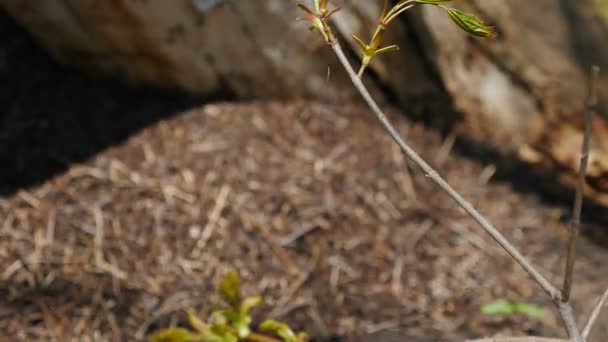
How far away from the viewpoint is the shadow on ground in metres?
2.41

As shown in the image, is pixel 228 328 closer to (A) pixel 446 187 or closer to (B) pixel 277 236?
(B) pixel 277 236

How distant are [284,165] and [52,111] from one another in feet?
2.79

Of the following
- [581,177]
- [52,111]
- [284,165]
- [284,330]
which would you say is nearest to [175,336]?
[284,330]

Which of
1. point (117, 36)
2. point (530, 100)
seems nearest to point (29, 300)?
point (117, 36)

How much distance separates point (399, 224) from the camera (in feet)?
8.32

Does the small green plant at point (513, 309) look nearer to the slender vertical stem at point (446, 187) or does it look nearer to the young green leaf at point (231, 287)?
the young green leaf at point (231, 287)

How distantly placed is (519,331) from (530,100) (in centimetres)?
98

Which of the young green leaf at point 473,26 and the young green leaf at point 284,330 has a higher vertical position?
the young green leaf at point 473,26

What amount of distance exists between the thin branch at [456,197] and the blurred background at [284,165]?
3.79 ft

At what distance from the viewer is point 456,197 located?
959 mm

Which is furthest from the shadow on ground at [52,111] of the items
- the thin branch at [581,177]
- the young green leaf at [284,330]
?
the thin branch at [581,177]

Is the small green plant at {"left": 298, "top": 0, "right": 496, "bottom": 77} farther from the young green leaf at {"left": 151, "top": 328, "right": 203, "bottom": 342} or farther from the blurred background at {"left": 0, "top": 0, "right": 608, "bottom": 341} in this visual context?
the blurred background at {"left": 0, "top": 0, "right": 608, "bottom": 341}

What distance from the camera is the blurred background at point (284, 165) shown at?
2158mm

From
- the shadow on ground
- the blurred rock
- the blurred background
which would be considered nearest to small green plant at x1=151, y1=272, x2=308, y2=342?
the blurred background
